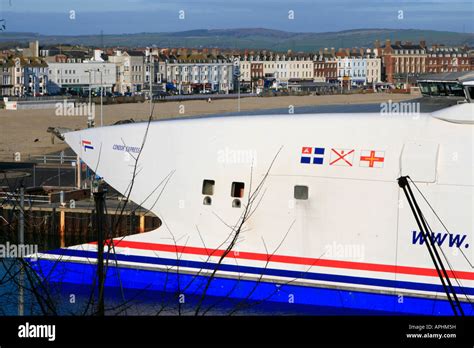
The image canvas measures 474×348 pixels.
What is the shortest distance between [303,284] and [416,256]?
6.80ft

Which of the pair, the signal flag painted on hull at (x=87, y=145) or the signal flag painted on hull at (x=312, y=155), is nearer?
the signal flag painted on hull at (x=312, y=155)

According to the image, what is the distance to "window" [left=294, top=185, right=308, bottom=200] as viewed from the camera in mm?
17688

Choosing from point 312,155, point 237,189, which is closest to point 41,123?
point 237,189

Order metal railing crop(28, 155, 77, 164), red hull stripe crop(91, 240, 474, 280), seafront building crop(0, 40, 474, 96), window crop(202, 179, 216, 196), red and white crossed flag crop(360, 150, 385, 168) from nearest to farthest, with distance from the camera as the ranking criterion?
red hull stripe crop(91, 240, 474, 280) < red and white crossed flag crop(360, 150, 385, 168) < window crop(202, 179, 216, 196) < metal railing crop(28, 155, 77, 164) < seafront building crop(0, 40, 474, 96)

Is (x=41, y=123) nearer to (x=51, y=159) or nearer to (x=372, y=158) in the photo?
(x=51, y=159)

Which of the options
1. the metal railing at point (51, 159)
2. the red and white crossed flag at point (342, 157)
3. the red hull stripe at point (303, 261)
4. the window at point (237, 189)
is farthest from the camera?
the metal railing at point (51, 159)

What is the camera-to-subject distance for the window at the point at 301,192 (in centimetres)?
1769

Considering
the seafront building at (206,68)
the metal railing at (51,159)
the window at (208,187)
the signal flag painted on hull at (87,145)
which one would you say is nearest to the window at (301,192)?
the window at (208,187)

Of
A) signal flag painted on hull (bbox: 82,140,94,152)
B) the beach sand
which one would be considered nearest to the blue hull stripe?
signal flag painted on hull (bbox: 82,140,94,152)

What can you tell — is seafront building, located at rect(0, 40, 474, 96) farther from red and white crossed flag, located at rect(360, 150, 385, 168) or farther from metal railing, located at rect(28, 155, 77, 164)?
red and white crossed flag, located at rect(360, 150, 385, 168)

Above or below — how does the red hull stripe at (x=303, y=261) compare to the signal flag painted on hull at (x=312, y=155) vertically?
below

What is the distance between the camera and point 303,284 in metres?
17.7

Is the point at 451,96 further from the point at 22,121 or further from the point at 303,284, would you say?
the point at 22,121

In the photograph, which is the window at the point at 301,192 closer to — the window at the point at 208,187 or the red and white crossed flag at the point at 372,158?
the red and white crossed flag at the point at 372,158
